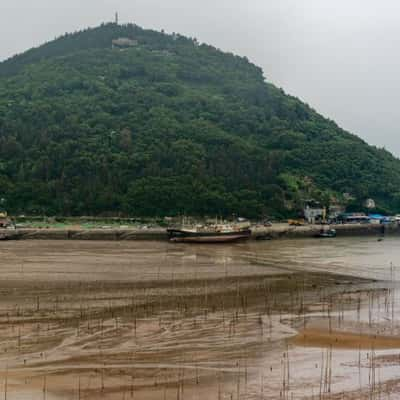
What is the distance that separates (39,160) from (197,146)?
101 ft

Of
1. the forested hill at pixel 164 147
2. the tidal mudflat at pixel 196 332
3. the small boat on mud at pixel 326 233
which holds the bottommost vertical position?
the tidal mudflat at pixel 196 332

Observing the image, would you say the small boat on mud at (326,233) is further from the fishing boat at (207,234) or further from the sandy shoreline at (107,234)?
the fishing boat at (207,234)

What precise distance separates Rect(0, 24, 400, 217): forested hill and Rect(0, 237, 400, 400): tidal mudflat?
5259 cm

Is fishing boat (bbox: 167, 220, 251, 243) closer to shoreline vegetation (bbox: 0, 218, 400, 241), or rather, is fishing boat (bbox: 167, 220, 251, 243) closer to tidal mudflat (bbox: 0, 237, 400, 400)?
shoreline vegetation (bbox: 0, 218, 400, 241)

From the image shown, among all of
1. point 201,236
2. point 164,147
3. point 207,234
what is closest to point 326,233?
point 207,234

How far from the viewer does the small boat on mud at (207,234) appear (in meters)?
74.9

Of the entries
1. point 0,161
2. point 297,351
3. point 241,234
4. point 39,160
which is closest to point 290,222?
point 241,234

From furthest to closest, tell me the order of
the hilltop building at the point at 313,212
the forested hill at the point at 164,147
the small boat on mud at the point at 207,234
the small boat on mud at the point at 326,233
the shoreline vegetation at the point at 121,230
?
the hilltop building at the point at 313,212, the forested hill at the point at 164,147, the small boat on mud at the point at 326,233, the shoreline vegetation at the point at 121,230, the small boat on mud at the point at 207,234

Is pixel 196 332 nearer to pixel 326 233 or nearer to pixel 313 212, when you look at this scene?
pixel 326 233

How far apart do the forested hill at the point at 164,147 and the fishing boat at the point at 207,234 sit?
20.3 metres

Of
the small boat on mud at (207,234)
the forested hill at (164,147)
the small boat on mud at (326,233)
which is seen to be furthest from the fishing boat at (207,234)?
the forested hill at (164,147)

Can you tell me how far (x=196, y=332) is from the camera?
24438 mm

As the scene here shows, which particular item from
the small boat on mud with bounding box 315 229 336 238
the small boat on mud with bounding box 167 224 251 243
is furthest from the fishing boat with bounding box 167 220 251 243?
the small boat on mud with bounding box 315 229 336 238

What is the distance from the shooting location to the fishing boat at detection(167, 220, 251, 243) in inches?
2950
